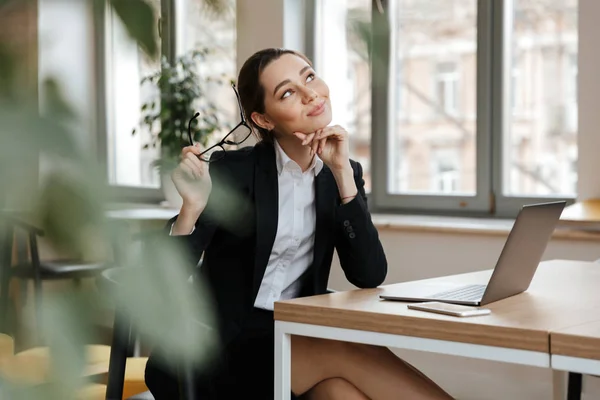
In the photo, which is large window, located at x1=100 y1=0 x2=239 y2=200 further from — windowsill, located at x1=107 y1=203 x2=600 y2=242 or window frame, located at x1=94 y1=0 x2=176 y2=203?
windowsill, located at x1=107 y1=203 x2=600 y2=242

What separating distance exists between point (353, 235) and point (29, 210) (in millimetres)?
1660

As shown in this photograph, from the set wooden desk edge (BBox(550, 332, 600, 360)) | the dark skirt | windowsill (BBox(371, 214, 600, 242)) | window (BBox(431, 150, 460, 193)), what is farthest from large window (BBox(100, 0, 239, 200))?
window (BBox(431, 150, 460, 193))

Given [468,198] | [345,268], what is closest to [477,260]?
[468,198]

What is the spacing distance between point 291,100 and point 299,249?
0.33m

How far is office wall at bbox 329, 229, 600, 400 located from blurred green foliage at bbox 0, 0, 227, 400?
9.87ft

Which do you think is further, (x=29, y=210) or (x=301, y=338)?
(x=301, y=338)

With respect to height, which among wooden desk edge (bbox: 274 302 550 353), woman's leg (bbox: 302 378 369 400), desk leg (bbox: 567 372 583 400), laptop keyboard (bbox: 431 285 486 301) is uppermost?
laptop keyboard (bbox: 431 285 486 301)

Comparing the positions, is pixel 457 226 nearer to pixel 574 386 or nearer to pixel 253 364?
pixel 574 386

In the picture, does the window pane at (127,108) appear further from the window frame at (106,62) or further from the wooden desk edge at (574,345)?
the wooden desk edge at (574,345)

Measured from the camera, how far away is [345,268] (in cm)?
193

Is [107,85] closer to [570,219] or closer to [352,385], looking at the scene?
[352,385]

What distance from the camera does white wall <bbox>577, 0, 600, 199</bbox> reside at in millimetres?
3166

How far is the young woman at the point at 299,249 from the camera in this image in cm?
177

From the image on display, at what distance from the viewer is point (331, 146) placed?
1.86 metres
